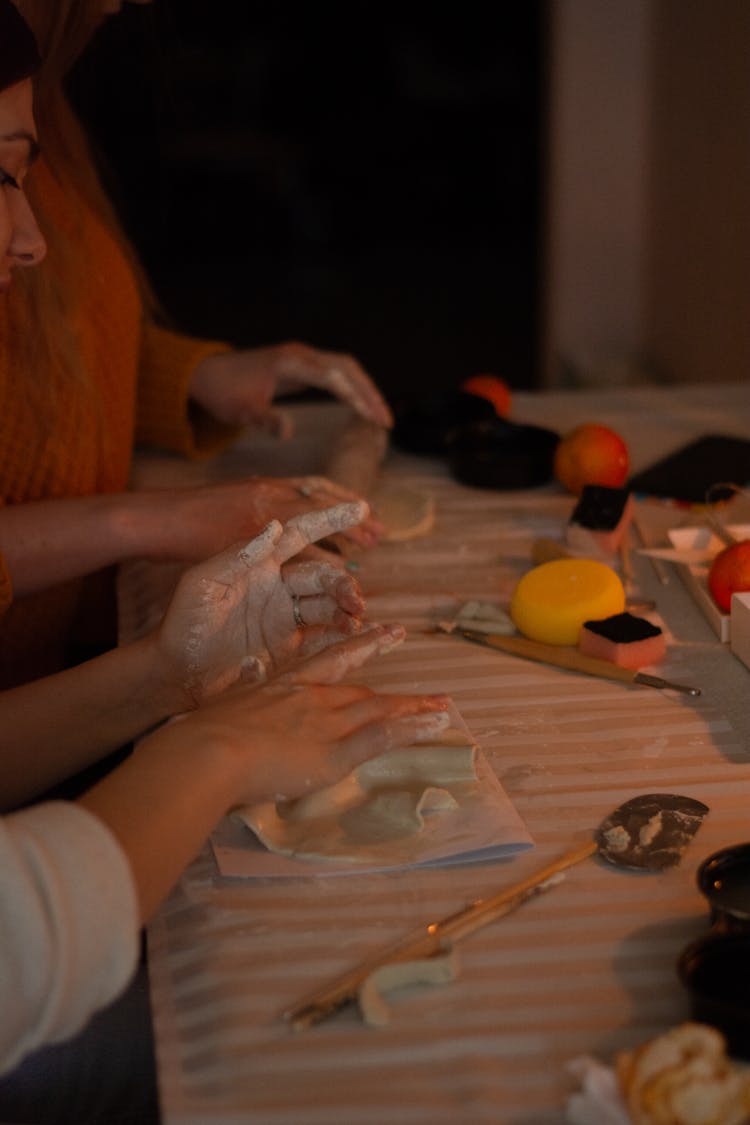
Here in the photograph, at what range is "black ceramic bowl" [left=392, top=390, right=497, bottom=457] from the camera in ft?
6.13

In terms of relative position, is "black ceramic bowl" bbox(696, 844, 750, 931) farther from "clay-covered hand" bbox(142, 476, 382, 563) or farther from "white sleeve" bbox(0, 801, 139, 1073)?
"clay-covered hand" bbox(142, 476, 382, 563)

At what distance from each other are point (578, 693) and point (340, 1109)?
1.78 ft

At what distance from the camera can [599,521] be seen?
59.7 inches

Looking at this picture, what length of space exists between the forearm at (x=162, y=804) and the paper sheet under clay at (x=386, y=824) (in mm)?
59

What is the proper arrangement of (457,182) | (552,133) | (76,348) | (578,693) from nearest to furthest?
(578,693) < (76,348) < (552,133) < (457,182)

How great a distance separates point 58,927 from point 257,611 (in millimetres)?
524

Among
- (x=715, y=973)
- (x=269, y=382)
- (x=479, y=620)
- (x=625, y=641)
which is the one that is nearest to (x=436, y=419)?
(x=269, y=382)

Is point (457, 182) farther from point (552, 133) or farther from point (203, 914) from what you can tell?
point (203, 914)

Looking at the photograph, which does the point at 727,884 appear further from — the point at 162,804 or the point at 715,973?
the point at 162,804

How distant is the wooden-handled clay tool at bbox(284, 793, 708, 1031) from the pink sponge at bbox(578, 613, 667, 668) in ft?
0.74

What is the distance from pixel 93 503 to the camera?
1506 millimetres

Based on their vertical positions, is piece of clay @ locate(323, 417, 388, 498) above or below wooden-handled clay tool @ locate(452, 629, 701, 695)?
above

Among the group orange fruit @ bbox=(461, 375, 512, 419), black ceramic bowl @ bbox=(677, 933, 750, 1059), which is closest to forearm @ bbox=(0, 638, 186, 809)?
black ceramic bowl @ bbox=(677, 933, 750, 1059)

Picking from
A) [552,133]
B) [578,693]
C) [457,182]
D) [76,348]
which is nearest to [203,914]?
[578,693]
